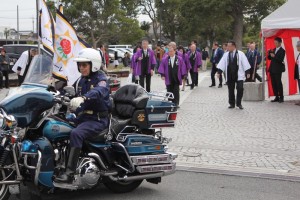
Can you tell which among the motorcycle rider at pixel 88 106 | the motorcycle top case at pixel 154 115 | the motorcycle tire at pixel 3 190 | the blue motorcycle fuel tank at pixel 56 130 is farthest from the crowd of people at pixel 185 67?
the motorcycle tire at pixel 3 190

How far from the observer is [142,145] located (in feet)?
19.7

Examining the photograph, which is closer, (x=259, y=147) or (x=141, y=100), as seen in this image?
(x=141, y=100)

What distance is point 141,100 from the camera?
610 centimetres

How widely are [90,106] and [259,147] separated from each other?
445cm

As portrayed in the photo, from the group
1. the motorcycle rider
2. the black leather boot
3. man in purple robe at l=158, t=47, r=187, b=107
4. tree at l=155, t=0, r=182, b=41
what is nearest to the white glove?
the motorcycle rider

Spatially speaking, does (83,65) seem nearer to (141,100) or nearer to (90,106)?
(90,106)

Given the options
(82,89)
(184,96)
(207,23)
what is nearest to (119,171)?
(82,89)

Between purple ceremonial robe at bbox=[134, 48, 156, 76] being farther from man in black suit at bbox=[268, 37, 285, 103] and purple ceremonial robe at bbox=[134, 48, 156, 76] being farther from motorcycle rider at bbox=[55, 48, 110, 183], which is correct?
motorcycle rider at bbox=[55, 48, 110, 183]

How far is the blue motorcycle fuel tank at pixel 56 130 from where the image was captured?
5352 mm

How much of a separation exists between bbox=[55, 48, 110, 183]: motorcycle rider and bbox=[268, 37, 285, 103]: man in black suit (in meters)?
10.4

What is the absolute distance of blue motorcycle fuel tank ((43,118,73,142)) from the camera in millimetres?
5352

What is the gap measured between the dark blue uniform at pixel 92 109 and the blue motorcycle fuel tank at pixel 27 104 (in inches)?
16.7

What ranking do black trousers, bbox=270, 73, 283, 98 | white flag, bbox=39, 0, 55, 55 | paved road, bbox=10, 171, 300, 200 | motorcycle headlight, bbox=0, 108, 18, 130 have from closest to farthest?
motorcycle headlight, bbox=0, 108, 18, 130 < paved road, bbox=10, 171, 300, 200 < white flag, bbox=39, 0, 55, 55 < black trousers, bbox=270, 73, 283, 98

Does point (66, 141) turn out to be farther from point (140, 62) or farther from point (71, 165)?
point (140, 62)
